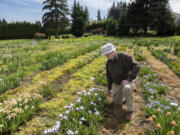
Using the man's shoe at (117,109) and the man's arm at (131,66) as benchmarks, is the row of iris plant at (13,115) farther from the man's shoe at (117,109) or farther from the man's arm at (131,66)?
the man's arm at (131,66)

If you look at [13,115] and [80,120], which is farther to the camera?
[80,120]

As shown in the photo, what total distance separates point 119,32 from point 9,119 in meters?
29.7

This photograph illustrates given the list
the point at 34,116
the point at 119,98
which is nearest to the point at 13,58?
the point at 34,116

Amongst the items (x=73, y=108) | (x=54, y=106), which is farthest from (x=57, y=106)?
(x=73, y=108)

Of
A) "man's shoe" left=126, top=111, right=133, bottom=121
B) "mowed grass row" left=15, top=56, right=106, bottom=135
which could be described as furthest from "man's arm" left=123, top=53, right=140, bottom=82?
"mowed grass row" left=15, top=56, right=106, bottom=135

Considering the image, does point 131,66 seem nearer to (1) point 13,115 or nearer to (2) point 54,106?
(2) point 54,106


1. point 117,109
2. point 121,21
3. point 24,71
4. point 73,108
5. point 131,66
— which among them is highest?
point 121,21

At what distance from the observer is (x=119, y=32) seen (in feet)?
96.9

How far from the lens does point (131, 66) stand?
2.89 m

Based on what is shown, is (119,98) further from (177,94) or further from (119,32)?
(119,32)

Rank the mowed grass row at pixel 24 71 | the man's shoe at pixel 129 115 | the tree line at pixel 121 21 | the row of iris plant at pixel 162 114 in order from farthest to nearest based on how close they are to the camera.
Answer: the tree line at pixel 121 21, the mowed grass row at pixel 24 71, the man's shoe at pixel 129 115, the row of iris plant at pixel 162 114

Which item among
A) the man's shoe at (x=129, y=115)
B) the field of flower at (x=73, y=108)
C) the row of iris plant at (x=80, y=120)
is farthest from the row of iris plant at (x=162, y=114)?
the row of iris plant at (x=80, y=120)

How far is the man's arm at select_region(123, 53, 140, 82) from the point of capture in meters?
2.73

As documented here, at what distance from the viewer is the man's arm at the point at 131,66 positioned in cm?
273
